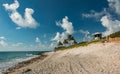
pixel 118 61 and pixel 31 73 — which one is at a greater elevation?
pixel 118 61

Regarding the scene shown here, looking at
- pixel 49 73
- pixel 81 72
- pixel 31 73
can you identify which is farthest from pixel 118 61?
pixel 31 73

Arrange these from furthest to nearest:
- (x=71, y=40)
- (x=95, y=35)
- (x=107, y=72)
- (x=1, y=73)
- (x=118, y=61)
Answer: (x=71, y=40) < (x=95, y=35) < (x=1, y=73) < (x=118, y=61) < (x=107, y=72)

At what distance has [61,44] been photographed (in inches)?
4683

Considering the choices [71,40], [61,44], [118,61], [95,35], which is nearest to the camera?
[118,61]

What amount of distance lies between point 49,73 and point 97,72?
16.2 ft

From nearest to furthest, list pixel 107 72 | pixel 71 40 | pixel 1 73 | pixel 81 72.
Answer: pixel 107 72
pixel 81 72
pixel 1 73
pixel 71 40

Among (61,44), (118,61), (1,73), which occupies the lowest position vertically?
(1,73)

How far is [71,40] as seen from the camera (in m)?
99.2

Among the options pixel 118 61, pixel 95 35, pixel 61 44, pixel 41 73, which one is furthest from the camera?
pixel 61 44

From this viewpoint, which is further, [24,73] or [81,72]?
[24,73]

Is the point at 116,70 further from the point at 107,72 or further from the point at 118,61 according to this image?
the point at 118,61

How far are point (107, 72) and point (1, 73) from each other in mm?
14091

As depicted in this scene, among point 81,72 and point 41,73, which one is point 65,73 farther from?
point 41,73

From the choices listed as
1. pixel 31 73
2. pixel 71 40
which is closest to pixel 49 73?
pixel 31 73
